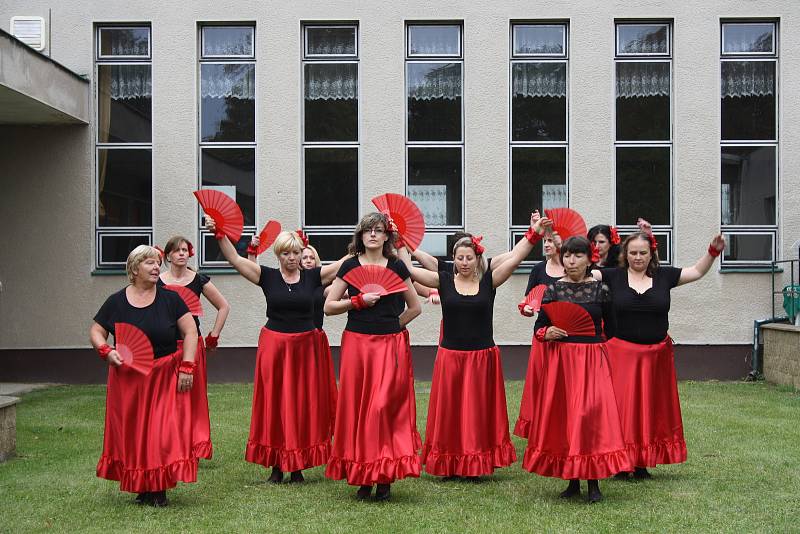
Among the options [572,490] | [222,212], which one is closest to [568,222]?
[572,490]

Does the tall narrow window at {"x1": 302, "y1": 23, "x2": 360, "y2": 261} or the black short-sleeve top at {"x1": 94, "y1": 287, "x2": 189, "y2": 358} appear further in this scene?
the tall narrow window at {"x1": 302, "y1": 23, "x2": 360, "y2": 261}

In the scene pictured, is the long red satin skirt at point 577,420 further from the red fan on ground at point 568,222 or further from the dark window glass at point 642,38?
the dark window glass at point 642,38

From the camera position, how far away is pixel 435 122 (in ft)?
48.6

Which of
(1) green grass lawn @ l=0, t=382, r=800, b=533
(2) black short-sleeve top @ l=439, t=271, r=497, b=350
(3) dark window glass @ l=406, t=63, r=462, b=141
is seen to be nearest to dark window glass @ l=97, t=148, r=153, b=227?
(3) dark window glass @ l=406, t=63, r=462, b=141

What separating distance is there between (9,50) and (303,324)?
21.4 ft

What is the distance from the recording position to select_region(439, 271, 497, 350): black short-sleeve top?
7.46 m

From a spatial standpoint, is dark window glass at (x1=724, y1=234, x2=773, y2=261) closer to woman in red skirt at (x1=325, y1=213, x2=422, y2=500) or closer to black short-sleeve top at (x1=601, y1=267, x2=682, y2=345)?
black short-sleeve top at (x1=601, y1=267, x2=682, y2=345)

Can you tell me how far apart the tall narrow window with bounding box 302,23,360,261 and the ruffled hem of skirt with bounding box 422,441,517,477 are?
7.41 m

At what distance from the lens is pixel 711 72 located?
47.7 ft

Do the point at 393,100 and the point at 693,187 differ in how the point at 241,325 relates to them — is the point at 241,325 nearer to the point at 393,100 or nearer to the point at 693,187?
the point at 393,100

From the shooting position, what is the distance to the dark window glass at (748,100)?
14.7 m

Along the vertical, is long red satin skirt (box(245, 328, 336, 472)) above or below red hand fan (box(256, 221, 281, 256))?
below

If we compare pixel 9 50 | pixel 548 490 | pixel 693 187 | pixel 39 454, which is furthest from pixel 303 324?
pixel 693 187

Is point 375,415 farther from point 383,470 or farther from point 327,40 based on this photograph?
point 327,40
